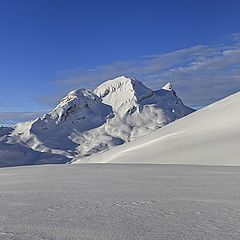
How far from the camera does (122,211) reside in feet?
23.0

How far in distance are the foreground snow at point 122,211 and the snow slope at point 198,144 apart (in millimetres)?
11968

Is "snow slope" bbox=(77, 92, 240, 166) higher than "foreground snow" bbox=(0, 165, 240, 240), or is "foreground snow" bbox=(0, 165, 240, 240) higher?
"snow slope" bbox=(77, 92, 240, 166)

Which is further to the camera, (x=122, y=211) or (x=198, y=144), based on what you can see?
(x=198, y=144)

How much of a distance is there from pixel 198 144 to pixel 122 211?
19.7 meters

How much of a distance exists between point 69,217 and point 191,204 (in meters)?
2.26

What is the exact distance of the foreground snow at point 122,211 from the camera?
558 cm

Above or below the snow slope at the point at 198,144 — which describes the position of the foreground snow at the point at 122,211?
below

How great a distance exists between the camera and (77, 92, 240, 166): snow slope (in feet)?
75.3

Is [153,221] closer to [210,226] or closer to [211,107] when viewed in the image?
[210,226]

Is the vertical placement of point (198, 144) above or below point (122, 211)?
above

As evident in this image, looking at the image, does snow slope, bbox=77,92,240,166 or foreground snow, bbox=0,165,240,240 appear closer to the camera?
foreground snow, bbox=0,165,240,240

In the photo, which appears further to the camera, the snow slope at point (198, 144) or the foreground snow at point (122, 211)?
the snow slope at point (198, 144)

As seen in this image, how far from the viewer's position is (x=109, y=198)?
27.6 feet

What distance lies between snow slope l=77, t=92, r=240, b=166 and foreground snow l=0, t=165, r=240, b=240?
11968 millimetres
